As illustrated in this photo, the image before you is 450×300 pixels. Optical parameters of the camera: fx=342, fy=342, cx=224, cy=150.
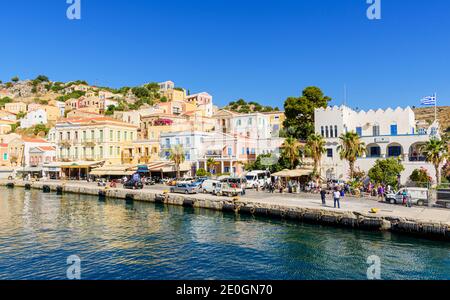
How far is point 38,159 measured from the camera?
223ft

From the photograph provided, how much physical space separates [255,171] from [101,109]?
93.5 meters

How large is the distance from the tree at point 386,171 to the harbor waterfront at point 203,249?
44.6 feet

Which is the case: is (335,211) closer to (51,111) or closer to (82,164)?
(82,164)

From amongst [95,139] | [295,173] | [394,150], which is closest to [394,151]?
[394,150]

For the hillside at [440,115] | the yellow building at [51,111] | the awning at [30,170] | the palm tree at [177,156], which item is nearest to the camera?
the palm tree at [177,156]

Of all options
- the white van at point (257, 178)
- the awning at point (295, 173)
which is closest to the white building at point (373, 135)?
the awning at point (295, 173)

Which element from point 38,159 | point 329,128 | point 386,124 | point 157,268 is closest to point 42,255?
point 157,268

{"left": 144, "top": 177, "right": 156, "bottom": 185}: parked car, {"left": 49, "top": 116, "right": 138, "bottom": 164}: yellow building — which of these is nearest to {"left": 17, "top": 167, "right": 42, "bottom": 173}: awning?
{"left": 49, "top": 116, "right": 138, "bottom": 164}: yellow building

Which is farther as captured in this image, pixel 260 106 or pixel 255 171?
pixel 260 106

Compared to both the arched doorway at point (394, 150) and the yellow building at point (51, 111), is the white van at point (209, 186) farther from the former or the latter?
the yellow building at point (51, 111)

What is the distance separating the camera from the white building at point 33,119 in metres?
109

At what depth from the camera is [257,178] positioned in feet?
141
